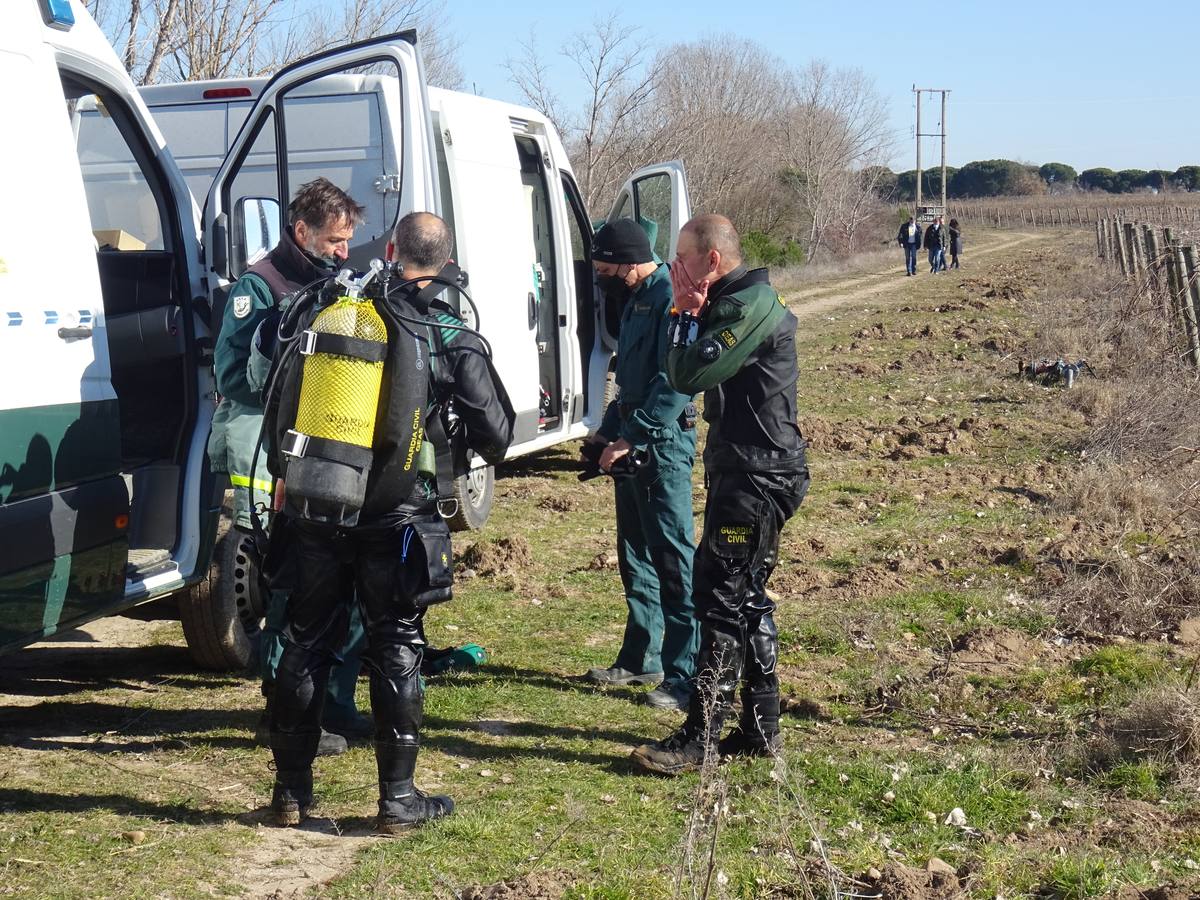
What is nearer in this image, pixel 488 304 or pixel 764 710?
pixel 764 710

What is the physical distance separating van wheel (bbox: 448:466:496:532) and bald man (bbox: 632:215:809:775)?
351 centimetres

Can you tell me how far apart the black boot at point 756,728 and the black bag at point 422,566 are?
130 centimetres

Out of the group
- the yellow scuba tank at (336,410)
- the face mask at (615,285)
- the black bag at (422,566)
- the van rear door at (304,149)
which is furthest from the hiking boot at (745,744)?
the van rear door at (304,149)

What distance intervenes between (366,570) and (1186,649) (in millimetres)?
3909

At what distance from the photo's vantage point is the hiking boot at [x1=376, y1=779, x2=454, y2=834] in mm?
4113

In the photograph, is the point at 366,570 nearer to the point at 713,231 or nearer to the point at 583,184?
the point at 713,231

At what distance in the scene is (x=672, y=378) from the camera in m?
4.53

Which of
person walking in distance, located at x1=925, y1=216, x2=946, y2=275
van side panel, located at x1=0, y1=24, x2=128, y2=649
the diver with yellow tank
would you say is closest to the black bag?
the diver with yellow tank

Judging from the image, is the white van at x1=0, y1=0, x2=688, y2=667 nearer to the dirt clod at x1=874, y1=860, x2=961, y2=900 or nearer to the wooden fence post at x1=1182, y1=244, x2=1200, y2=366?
the dirt clod at x1=874, y1=860, x2=961, y2=900

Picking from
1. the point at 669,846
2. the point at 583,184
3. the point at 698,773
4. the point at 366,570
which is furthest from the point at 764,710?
the point at 583,184

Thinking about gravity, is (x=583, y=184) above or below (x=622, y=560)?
above

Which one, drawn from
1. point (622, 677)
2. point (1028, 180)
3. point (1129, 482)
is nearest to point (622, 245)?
point (622, 677)

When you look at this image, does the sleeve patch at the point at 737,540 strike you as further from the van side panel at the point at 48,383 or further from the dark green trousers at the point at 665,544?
the van side panel at the point at 48,383

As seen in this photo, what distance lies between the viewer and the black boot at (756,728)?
4.75m
